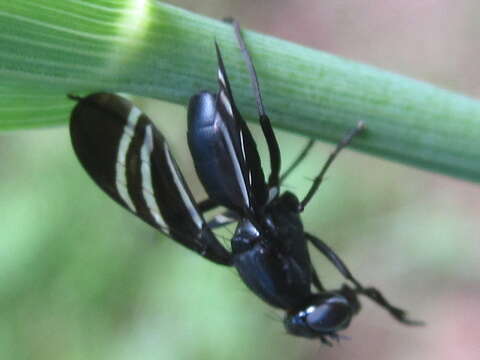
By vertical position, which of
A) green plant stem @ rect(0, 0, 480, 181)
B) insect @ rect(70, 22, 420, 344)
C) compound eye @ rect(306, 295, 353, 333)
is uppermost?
green plant stem @ rect(0, 0, 480, 181)

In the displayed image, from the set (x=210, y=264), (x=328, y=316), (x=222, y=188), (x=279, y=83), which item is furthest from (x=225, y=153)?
(x=210, y=264)

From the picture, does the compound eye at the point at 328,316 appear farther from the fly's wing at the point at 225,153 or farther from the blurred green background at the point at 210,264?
the blurred green background at the point at 210,264

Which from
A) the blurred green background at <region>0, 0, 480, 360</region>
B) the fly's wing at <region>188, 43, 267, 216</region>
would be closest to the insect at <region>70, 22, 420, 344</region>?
the fly's wing at <region>188, 43, 267, 216</region>

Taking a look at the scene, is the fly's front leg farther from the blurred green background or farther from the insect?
the blurred green background

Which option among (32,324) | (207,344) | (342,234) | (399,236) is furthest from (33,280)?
(399,236)

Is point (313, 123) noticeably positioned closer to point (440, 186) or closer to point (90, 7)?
point (90, 7)
